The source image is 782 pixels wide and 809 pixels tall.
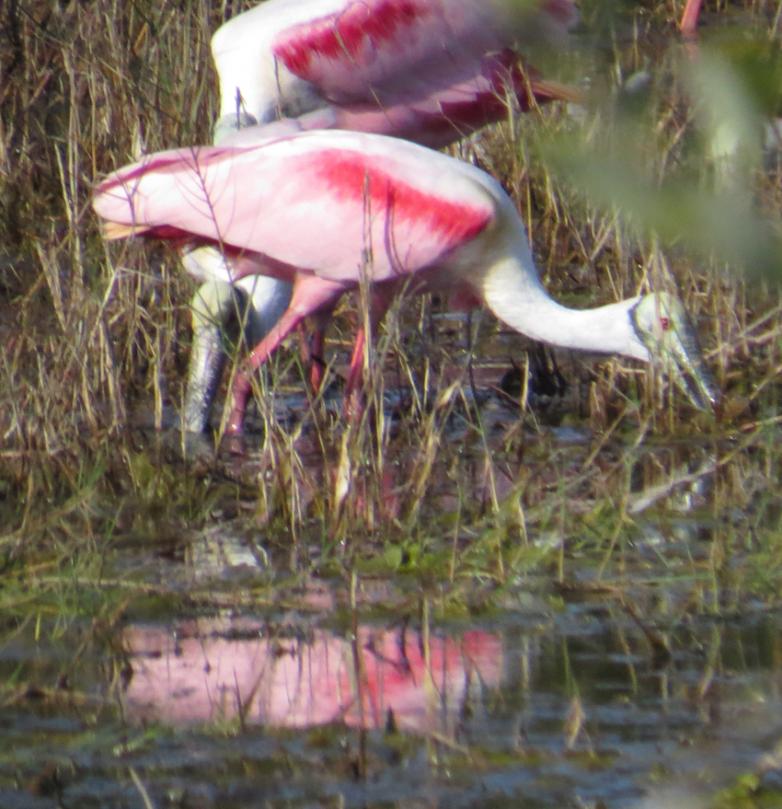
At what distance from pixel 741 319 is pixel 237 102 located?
5.64ft

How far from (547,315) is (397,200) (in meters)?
0.56

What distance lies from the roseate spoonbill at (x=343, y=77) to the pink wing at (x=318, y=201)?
47 centimetres

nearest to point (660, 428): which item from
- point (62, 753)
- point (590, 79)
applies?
point (62, 753)

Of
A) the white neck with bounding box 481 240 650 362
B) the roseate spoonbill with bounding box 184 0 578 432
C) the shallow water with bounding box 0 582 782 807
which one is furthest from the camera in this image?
the roseate spoonbill with bounding box 184 0 578 432

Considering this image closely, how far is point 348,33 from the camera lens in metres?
6.97

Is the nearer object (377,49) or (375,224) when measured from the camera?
(375,224)

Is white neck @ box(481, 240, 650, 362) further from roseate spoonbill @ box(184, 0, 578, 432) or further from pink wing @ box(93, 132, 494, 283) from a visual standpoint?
roseate spoonbill @ box(184, 0, 578, 432)

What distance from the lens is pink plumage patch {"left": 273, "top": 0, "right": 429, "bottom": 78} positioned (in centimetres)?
673

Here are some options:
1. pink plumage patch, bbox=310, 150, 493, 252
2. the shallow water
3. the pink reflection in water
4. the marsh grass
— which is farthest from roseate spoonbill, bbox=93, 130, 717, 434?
the pink reflection in water

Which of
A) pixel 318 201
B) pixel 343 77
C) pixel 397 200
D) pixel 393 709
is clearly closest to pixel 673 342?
pixel 397 200

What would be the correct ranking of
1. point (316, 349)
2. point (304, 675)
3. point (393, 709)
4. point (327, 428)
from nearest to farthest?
point (393, 709), point (304, 675), point (327, 428), point (316, 349)

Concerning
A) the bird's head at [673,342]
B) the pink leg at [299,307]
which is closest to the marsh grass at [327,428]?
the bird's head at [673,342]

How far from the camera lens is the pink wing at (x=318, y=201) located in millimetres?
5398

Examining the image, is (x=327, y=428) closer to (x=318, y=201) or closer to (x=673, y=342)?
(x=318, y=201)
